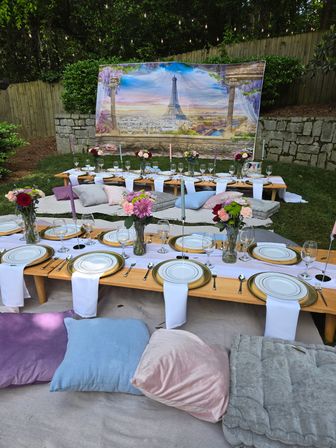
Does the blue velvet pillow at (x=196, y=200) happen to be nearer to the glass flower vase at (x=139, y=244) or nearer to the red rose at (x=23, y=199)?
the glass flower vase at (x=139, y=244)

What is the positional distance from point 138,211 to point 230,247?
0.80 meters

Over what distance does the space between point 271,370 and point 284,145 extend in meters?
7.24

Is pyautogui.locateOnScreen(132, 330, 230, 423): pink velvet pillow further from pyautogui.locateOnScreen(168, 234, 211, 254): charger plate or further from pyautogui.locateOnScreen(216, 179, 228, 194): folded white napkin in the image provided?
pyautogui.locateOnScreen(216, 179, 228, 194): folded white napkin

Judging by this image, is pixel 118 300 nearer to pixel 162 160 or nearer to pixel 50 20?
pixel 162 160

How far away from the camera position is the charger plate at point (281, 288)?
6.33 ft

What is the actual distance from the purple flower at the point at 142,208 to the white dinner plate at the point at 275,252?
38.1 inches

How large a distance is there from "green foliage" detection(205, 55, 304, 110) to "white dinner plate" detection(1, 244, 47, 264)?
7918mm

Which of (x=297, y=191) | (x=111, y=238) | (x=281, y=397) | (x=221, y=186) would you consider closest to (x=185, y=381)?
(x=281, y=397)

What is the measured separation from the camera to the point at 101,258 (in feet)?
7.86

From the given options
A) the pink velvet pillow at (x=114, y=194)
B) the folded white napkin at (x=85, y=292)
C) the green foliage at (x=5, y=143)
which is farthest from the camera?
the green foliage at (x=5, y=143)

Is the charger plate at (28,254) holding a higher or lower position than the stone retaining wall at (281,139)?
lower

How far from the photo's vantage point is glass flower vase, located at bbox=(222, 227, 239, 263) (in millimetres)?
2310

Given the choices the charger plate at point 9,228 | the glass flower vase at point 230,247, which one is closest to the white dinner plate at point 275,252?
the glass flower vase at point 230,247

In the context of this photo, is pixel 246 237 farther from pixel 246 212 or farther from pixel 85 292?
pixel 85 292
